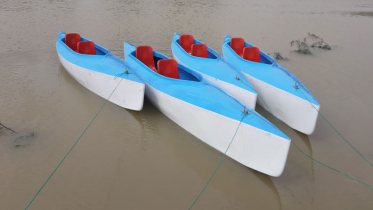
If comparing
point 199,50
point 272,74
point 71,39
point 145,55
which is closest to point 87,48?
point 71,39

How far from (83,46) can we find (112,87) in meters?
2.49

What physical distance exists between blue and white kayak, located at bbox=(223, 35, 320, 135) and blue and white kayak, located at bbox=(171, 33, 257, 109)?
42 centimetres

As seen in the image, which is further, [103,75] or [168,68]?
[168,68]

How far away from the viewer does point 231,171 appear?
5.93 meters

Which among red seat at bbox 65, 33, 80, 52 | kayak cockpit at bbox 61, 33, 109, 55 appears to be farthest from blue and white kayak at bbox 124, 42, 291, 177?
red seat at bbox 65, 33, 80, 52

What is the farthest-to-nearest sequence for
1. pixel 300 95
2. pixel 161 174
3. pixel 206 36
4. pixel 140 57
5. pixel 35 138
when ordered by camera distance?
pixel 206 36 → pixel 140 57 → pixel 300 95 → pixel 35 138 → pixel 161 174

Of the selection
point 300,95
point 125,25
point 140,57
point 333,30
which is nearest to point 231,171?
point 300,95

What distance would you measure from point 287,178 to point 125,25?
10215 millimetres

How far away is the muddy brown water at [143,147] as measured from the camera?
5289 millimetres

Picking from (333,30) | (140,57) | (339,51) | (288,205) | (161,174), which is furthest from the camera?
(333,30)

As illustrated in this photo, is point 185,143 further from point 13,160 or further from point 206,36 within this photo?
point 206,36

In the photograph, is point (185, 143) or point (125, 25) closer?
point (185, 143)

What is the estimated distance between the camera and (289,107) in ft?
23.8

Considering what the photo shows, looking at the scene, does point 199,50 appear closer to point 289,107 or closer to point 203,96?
point 203,96
